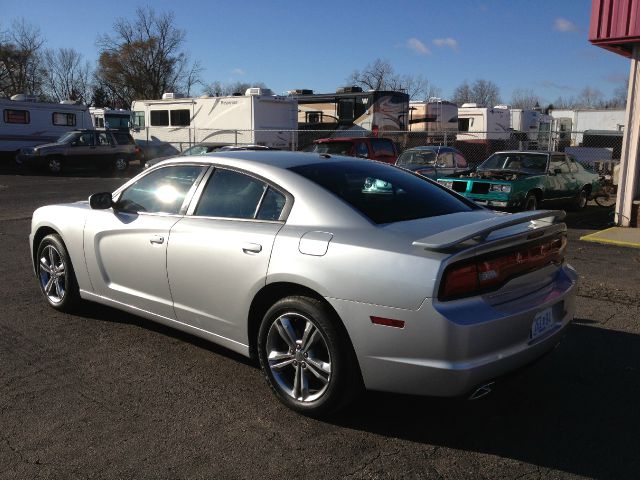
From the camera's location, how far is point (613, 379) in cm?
404

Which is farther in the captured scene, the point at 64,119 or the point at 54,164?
the point at 64,119

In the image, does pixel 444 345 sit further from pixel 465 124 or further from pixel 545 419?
pixel 465 124

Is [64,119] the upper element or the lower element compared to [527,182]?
upper

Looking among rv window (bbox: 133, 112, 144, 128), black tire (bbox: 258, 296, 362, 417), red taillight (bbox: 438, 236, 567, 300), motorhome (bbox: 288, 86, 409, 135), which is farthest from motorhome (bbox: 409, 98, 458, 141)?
black tire (bbox: 258, 296, 362, 417)

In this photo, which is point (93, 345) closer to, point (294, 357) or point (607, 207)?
point (294, 357)

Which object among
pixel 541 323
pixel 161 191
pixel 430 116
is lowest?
pixel 541 323

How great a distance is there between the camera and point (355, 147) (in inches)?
572

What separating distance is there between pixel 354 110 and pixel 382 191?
20.0 meters

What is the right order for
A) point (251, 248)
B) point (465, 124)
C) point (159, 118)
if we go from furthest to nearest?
point (465, 124) < point (159, 118) < point (251, 248)

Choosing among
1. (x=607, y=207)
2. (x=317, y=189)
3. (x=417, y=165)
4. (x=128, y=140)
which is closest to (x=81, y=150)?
(x=128, y=140)

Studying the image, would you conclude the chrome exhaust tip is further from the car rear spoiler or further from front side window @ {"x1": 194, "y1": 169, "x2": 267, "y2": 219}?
front side window @ {"x1": 194, "y1": 169, "x2": 267, "y2": 219}

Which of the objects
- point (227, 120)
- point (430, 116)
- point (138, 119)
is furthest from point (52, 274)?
point (430, 116)

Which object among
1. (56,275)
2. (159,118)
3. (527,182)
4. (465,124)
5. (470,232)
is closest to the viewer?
(470,232)

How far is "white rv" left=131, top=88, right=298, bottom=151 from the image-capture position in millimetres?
22594
